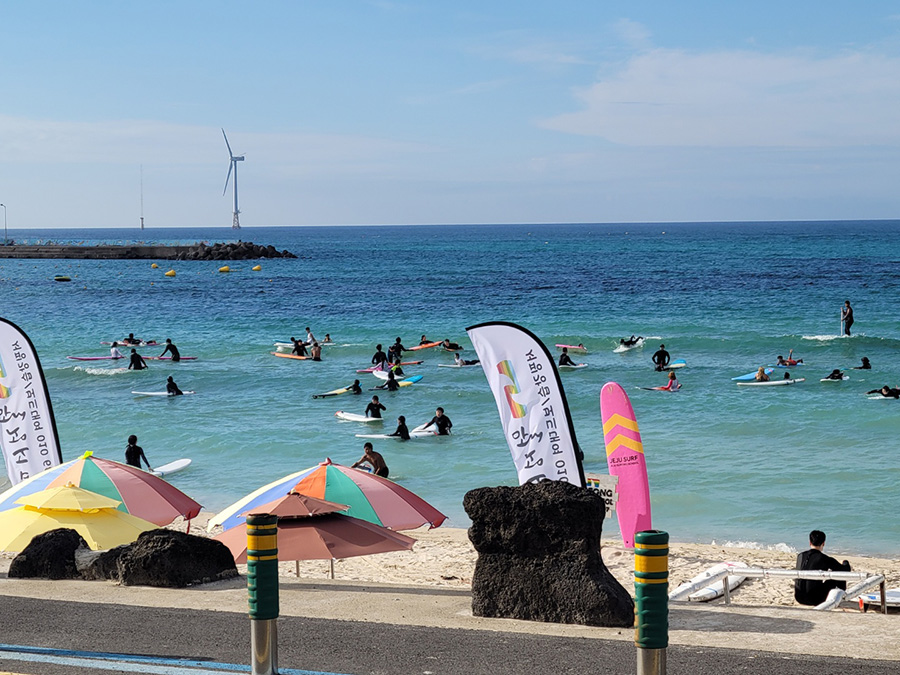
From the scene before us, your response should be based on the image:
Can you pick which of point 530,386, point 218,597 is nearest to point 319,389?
point 530,386

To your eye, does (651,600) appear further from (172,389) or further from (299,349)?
(299,349)

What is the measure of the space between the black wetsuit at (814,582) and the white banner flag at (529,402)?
9.29 feet

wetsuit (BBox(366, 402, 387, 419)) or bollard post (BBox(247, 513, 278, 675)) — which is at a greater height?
bollard post (BBox(247, 513, 278, 675))

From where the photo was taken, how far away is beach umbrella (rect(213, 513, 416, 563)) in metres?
10.5

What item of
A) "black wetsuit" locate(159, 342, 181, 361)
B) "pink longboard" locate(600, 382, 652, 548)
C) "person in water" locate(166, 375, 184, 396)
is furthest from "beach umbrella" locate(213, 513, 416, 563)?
"black wetsuit" locate(159, 342, 181, 361)

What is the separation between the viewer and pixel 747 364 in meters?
39.5

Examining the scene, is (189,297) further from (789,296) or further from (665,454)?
(665,454)

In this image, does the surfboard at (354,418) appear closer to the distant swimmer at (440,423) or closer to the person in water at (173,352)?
the distant swimmer at (440,423)

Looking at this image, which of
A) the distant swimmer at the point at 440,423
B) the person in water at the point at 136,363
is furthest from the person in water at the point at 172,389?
the distant swimmer at the point at 440,423

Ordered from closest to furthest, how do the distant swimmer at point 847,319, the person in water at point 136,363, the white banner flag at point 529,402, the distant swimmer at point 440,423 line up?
the white banner flag at point 529,402 → the distant swimmer at point 440,423 → the person in water at point 136,363 → the distant swimmer at point 847,319

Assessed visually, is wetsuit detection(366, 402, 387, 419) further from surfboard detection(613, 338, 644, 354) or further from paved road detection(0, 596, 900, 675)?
paved road detection(0, 596, 900, 675)

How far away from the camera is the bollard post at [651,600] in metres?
5.62

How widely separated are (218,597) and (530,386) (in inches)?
224

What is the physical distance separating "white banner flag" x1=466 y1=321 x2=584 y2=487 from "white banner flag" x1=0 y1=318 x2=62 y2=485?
22.9ft
